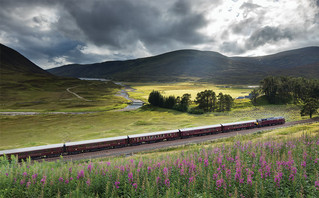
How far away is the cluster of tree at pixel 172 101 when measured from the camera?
113 metres

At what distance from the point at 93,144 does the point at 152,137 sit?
13708mm

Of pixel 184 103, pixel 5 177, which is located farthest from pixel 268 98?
pixel 5 177

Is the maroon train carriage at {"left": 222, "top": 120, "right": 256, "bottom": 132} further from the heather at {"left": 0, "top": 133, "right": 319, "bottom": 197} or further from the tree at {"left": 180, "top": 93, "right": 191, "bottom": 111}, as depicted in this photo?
the tree at {"left": 180, "top": 93, "right": 191, "bottom": 111}

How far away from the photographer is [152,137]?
4462 cm

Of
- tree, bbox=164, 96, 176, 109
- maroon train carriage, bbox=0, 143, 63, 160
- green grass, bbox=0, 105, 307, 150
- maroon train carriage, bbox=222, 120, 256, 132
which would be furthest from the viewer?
Result: tree, bbox=164, 96, 176, 109

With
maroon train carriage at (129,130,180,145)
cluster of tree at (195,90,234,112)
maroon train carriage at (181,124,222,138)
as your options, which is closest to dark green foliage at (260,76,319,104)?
cluster of tree at (195,90,234,112)

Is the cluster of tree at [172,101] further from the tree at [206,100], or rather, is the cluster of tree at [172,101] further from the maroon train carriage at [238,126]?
the maroon train carriage at [238,126]

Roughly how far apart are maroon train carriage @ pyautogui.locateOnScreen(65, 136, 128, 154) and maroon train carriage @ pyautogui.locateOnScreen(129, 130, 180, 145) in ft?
6.36

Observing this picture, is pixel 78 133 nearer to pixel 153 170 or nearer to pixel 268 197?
pixel 153 170

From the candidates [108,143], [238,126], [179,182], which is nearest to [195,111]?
[238,126]

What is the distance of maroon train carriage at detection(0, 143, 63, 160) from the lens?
113 feet

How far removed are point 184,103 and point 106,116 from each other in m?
47.6

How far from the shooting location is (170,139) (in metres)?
47.0

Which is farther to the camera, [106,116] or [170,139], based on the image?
[106,116]
